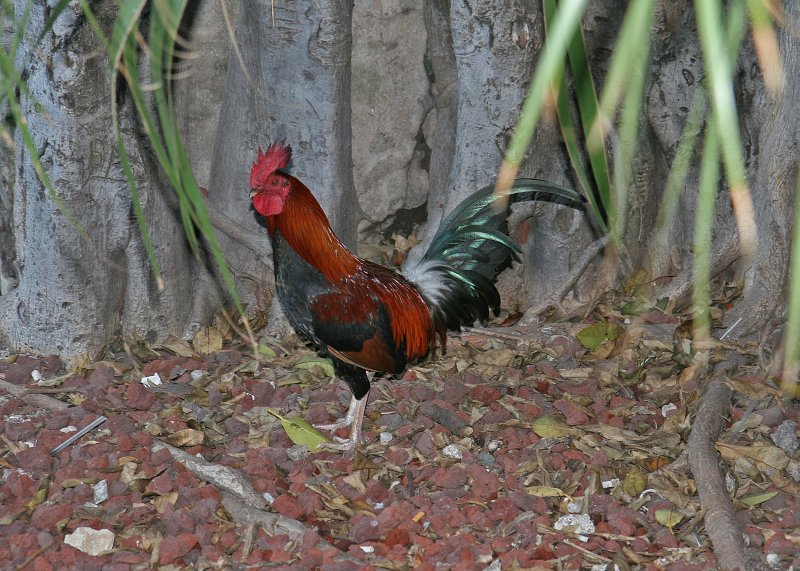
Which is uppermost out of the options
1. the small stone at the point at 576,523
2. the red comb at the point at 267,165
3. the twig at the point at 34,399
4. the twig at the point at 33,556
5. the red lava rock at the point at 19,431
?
the red comb at the point at 267,165

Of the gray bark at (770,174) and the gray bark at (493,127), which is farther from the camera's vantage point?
the gray bark at (493,127)

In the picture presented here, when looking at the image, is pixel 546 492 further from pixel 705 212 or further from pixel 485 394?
pixel 705 212

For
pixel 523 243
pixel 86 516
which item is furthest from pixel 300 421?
pixel 523 243

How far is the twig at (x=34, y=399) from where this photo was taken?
3367 mm

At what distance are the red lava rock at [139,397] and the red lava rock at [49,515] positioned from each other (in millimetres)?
704

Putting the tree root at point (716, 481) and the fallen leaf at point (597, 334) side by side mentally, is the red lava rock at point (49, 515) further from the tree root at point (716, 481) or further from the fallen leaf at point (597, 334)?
the fallen leaf at point (597, 334)

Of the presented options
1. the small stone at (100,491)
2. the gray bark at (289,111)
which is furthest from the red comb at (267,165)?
the small stone at (100,491)

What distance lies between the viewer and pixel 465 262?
3562 millimetres

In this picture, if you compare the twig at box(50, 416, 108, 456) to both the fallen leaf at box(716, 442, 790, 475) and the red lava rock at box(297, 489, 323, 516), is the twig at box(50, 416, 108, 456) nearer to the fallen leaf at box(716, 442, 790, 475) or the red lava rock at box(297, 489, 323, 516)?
the red lava rock at box(297, 489, 323, 516)

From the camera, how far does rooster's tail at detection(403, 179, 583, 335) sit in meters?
3.53

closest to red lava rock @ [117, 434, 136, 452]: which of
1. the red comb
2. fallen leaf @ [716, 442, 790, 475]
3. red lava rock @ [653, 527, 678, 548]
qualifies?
the red comb

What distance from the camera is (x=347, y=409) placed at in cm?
355

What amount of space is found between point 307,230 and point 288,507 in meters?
1.00

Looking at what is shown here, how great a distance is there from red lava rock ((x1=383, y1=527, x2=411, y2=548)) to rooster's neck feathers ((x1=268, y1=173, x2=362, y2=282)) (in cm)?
99
